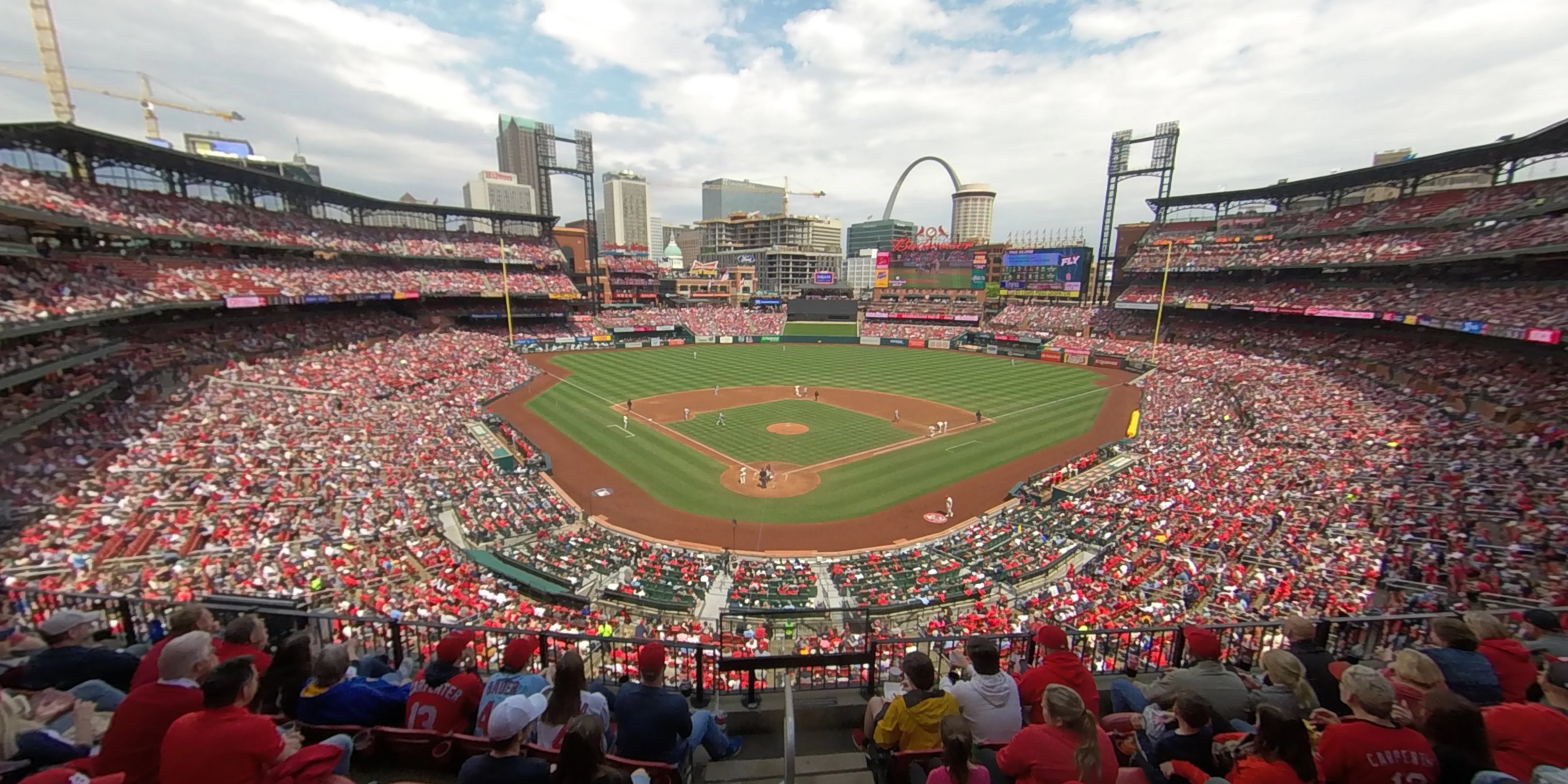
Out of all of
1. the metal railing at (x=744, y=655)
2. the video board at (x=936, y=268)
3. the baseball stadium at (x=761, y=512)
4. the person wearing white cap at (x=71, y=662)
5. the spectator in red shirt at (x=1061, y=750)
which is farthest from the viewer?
the video board at (x=936, y=268)

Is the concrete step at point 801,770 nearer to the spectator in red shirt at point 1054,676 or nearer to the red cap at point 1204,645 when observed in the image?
the spectator in red shirt at point 1054,676

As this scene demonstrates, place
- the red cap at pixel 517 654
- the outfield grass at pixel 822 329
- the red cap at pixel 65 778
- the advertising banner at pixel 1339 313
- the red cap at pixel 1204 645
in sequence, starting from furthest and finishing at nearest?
the outfield grass at pixel 822 329
the advertising banner at pixel 1339 313
the red cap at pixel 1204 645
the red cap at pixel 517 654
the red cap at pixel 65 778

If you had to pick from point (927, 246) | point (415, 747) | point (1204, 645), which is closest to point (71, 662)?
point (415, 747)

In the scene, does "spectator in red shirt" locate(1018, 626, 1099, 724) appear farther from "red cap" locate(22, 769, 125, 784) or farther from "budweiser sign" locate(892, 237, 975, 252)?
"budweiser sign" locate(892, 237, 975, 252)

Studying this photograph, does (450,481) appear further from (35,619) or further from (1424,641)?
(1424,641)

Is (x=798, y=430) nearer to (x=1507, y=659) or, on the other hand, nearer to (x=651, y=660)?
(x=1507, y=659)

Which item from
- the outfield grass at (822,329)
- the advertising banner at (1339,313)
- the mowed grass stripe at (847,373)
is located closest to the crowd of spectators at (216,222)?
the mowed grass stripe at (847,373)

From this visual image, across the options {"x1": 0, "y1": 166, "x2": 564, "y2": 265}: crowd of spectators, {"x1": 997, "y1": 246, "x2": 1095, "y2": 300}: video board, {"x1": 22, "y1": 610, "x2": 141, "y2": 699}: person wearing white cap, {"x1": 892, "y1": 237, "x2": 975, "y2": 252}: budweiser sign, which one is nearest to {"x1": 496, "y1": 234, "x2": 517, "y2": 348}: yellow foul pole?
{"x1": 0, "y1": 166, "x2": 564, "y2": 265}: crowd of spectators
